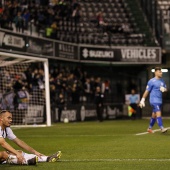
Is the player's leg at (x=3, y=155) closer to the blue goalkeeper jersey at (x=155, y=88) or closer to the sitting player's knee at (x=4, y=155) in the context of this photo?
the sitting player's knee at (x=4, y=155)

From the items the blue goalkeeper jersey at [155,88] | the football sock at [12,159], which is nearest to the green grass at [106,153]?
the football sock at [12,159]

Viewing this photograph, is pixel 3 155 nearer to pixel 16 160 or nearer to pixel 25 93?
pixel 16 160

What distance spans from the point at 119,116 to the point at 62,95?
5.13 m

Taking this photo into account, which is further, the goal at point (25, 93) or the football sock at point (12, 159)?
the goal at point (25, 93)

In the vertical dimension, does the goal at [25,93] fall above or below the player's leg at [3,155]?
above

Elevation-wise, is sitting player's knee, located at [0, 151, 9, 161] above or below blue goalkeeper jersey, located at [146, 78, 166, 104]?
below

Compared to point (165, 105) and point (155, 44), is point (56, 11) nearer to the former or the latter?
point (155, 44)

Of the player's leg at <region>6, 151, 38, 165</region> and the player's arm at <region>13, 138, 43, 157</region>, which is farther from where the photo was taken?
the player's arm at <region>13, 138, 43, 157</region>

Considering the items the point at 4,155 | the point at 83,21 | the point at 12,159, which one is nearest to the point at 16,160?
the point at 12,159

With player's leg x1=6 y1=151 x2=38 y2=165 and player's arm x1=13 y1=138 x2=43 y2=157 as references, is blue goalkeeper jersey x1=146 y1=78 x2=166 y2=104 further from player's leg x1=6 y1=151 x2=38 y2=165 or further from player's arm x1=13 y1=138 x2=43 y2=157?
player's leg x1=6 y1=151 x2=38 y2=165

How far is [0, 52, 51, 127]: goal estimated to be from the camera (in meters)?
25.3

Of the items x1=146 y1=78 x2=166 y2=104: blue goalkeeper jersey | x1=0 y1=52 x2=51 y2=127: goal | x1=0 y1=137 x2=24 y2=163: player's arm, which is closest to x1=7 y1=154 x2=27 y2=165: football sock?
x1=0 y1=137 x2=24 y2=163: player's arm

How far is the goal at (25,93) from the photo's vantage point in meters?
25.3

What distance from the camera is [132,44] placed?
117 feet
